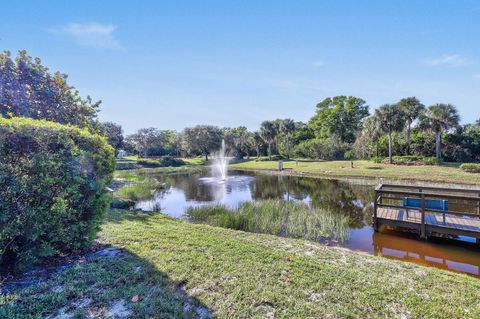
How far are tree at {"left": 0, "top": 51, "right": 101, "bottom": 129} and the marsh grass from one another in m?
5.27

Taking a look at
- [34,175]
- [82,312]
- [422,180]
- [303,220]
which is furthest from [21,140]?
[422,180]

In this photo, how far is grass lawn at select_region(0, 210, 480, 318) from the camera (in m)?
2.94

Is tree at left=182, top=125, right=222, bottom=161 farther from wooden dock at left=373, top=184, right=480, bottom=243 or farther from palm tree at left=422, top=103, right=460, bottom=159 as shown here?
wooden dock at left=373, top=184, right=480, bottom=243

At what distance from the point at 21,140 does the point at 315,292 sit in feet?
15.6

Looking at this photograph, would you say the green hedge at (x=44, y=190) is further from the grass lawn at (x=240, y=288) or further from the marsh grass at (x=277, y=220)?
the marsh grass at (x=277, y=220)

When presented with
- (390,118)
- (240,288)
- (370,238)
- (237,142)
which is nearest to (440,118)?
(390,118)

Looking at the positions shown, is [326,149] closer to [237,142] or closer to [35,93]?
[237,142]

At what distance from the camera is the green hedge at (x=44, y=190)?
3.24m

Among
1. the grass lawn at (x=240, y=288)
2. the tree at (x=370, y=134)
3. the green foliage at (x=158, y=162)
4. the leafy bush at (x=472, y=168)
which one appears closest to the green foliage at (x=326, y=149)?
the tree at (x=370, y=134)

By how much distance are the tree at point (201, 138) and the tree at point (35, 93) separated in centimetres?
4475

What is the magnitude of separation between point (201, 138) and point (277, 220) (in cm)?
4401

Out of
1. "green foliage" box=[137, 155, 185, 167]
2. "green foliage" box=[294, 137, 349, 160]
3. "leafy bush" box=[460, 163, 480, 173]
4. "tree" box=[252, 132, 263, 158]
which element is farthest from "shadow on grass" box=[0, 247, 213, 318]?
"tree" box=[252, 132, 263, 158]

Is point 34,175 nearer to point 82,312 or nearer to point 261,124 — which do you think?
point 82,312

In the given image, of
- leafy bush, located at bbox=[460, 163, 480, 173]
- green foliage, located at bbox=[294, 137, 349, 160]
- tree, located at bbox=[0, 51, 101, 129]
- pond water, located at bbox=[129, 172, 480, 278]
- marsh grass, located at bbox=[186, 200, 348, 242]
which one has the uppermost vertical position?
tree, located at bbox=[0, 51, 101, 129]
